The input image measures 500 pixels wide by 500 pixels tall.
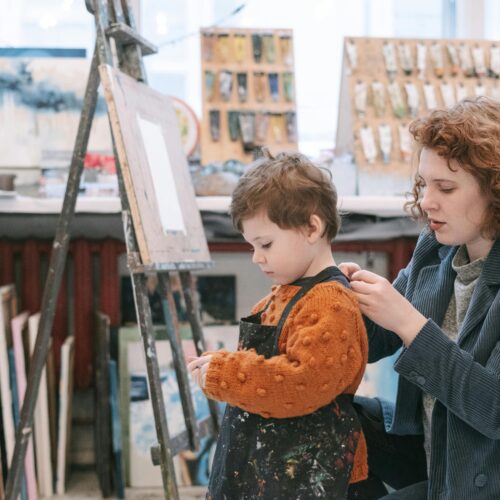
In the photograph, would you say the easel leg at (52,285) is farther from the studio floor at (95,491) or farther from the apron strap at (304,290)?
the apron strap at (304,290)

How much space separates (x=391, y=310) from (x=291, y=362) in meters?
0.19

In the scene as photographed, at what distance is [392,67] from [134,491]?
1.71 metres

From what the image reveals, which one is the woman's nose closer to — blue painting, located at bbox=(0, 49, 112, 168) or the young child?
the young child

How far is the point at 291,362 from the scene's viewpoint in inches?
47.7

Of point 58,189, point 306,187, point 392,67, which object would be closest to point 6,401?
point 58,189

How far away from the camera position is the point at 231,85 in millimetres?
2805

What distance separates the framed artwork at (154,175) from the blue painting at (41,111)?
0.56 m

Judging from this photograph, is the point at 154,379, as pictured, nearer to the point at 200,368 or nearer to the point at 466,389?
the point at 200,368

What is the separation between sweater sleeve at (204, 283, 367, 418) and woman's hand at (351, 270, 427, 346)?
3 cm

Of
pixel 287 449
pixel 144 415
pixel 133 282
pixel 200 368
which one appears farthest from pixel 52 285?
pixel 287 449

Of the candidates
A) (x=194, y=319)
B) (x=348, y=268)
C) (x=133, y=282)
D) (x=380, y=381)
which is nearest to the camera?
(x=348, y=268)

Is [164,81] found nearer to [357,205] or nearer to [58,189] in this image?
[58,189]

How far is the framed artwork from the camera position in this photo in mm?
1817

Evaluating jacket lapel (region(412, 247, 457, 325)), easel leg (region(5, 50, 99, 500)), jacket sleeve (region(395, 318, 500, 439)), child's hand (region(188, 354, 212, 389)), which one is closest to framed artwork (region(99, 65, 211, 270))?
easel leg (region(5, 50, 99, 500))
